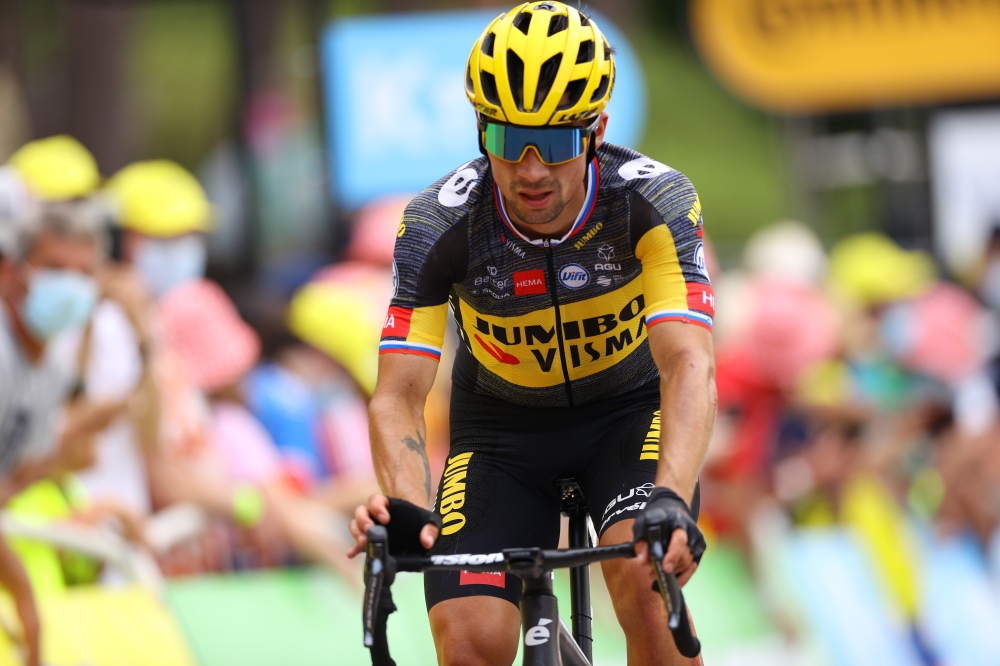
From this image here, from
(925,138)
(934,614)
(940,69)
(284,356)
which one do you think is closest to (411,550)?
(284,356)

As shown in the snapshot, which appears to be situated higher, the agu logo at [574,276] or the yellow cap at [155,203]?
the agu logo at [574,276]

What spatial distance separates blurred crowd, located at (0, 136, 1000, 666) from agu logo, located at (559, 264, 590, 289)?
2890 mm

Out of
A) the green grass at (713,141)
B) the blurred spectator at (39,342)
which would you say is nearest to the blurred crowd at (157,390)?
the blurred spectator at (39,342)

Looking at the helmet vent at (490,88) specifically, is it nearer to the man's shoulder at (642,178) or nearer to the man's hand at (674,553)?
the man's shoulder at (642,178)

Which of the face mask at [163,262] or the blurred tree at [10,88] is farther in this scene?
the blurred tree at [10,88]

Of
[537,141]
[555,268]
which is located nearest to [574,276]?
[555,268]

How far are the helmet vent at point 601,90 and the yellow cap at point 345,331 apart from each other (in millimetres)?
4786

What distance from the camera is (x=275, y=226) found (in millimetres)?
15367

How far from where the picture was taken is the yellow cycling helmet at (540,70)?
3883mm

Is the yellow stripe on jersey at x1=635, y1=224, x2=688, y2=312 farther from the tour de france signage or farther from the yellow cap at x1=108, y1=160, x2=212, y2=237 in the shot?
the tour de france signage

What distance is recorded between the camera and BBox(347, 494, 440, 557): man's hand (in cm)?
357

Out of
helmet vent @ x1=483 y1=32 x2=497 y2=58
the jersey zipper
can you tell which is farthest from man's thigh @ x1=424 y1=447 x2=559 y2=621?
helmet vent @ x1=483 y1=32 x2=497 y2=58

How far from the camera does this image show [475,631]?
3977 mm

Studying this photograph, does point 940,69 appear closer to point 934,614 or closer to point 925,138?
point 925,138
